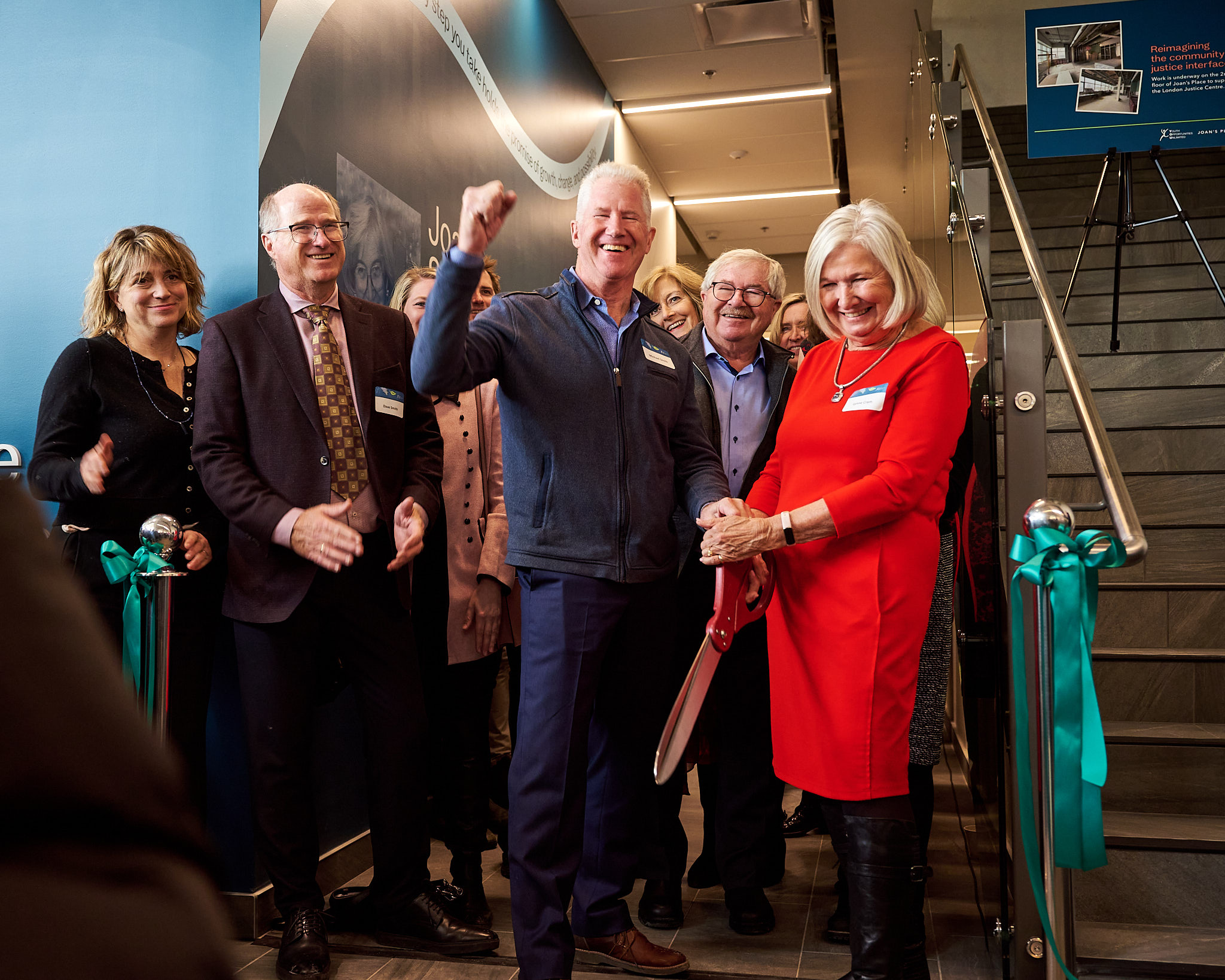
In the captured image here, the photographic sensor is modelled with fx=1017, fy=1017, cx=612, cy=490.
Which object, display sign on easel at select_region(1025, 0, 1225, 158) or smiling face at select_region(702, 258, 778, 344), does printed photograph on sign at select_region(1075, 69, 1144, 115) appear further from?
smiling face at select_region(702, 258, 778, 344)

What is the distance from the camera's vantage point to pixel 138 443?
8.03 ft

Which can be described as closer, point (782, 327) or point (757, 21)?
point (782, 327)

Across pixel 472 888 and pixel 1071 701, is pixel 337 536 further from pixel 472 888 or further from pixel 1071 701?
pixel 1071 701

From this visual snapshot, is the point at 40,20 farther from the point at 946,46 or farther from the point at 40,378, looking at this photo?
the point at 946,46

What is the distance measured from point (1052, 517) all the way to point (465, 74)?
351 cm

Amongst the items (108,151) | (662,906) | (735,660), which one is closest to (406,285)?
(108,151)

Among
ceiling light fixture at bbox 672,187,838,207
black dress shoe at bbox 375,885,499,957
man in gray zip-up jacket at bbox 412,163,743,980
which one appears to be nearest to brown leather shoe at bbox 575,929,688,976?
man in gray zip-up jacket at bbox 412,163,743,980

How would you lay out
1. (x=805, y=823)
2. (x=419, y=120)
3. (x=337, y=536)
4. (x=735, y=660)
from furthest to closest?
(x=419, y=120)
(x=805, y=823)
(x=735, y=660)
(x=337, y=536)

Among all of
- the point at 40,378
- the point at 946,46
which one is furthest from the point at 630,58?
the point at 40,378

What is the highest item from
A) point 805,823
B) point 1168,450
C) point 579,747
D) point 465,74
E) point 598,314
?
point 465,74

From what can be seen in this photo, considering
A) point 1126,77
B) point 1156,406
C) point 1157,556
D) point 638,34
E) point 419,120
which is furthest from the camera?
point 638,34

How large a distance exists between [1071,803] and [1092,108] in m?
5.55

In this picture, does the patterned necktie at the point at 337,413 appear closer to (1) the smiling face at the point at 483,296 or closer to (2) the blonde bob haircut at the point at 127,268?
(2) the blonde bob haircut at the point at 127,268

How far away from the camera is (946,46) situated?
7.84 metres
